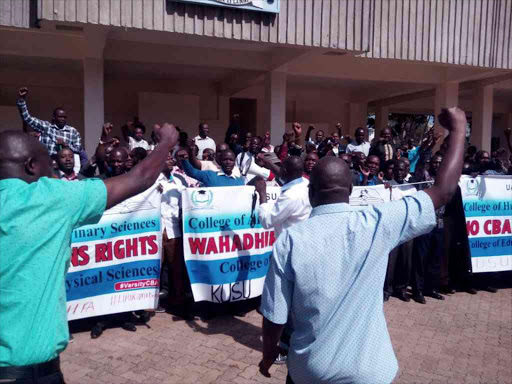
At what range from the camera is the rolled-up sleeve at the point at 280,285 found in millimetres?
2055

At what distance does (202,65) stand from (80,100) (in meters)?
4.87

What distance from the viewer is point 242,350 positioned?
4805 mm

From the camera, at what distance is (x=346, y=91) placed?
57.1ft

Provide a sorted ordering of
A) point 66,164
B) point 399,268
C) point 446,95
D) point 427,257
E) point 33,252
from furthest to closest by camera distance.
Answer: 1. point 446,95
2. point 427,257
3. point 399,268
4. point 66,164
5. point 33,252

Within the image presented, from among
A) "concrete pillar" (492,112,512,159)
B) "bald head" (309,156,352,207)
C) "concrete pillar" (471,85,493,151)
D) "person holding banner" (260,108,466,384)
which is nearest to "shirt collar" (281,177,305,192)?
"bald head" (309,156,352,207)

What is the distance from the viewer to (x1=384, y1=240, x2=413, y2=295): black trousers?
6414 millimetres

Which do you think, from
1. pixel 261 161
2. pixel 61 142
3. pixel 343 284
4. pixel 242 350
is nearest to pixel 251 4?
pixel 261 161

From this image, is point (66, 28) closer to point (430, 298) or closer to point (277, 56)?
point (277, 56)

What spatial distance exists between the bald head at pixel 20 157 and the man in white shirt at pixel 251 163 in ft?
16.5

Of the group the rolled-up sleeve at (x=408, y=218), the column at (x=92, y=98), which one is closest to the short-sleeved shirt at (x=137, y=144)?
the column at (x=92, y=98)

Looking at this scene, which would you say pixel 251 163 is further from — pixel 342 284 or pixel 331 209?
pixel 342 284

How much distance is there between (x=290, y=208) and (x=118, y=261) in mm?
2056

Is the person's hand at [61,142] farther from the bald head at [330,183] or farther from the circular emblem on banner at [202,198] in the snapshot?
the bald head at [330,183]

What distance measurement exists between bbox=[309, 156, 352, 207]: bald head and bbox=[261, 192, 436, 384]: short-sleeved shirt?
12 cm
